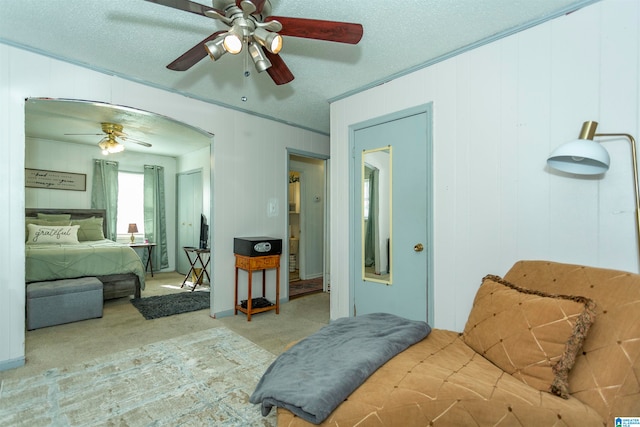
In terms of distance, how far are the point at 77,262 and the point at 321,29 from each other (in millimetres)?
4181

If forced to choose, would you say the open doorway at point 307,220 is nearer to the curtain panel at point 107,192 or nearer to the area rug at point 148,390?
the area rug at point 148,390

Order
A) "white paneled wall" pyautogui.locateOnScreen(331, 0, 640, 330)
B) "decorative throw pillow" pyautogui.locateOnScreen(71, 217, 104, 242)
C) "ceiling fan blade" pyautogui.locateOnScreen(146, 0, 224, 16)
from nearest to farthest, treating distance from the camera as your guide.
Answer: "ceiling fan blade" pyautogui.locateOnScreen(146, 0, 224, 16) → "white paneled wall" pyautogui.locateOnScreen(331, 0, 640, 330) → "decorative throw pillow" pyautogui.locateOnScreen(71, 217, 104, 242)

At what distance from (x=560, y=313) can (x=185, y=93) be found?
3749mm

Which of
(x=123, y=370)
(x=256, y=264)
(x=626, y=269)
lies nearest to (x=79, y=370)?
(x=123, y=370)

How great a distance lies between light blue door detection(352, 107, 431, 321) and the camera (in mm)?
2736

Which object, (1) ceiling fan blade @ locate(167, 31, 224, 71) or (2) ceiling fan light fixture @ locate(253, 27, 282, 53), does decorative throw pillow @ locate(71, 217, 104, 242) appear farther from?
(2) ceiling fan light fixture @ locate(253, 27, 282, 53)

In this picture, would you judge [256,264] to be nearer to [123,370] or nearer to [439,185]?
[123,370]

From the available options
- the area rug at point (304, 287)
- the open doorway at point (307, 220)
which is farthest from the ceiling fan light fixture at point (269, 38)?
the open doorway at point (307, 220)

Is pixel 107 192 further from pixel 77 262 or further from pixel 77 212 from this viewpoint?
pixel 77 262

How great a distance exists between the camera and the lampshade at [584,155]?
159 cm

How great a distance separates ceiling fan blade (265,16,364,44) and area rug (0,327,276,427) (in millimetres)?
2260

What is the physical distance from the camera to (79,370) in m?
2.39

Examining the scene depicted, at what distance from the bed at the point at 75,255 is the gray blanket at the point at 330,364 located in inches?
140

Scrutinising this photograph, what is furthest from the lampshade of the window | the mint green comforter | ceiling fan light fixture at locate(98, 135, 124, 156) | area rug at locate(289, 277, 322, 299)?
the window
